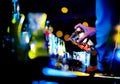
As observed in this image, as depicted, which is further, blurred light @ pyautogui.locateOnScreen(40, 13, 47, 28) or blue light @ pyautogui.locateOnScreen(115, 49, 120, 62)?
blurred light @ pyautogui.locateOnScreen(40, 13, 47, 28)

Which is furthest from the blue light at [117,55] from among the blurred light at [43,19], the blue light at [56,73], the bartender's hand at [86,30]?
the blurred light at [43,19]

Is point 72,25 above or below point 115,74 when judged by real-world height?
Answer: above

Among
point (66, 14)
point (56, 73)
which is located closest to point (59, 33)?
point (66, 14)

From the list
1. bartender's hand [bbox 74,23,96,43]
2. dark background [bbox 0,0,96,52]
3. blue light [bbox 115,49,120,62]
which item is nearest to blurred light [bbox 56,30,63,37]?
dark background [bbox 0,0,96,52]

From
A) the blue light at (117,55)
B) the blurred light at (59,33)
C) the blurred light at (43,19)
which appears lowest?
the blue light at (117,55)

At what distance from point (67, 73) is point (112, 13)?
0.64m

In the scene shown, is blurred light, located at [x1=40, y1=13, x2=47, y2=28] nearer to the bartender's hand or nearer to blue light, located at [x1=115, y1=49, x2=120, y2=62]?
the bartender's hand

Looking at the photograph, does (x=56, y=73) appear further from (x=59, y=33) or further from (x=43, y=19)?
(x=43, y=19)

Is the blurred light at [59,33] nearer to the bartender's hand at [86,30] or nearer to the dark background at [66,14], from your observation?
the dark background at [66,14]

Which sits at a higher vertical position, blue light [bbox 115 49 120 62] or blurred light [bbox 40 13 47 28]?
blurred light [bbox 40 13 47 28]

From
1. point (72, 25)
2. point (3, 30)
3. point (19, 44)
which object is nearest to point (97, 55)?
point (72, 25)

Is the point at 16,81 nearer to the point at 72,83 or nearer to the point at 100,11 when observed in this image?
the point at 72,83

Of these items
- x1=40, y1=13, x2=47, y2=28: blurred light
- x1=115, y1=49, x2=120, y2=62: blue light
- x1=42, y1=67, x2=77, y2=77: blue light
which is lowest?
x1=42, y1=67, x2=77, y2=77: blue light

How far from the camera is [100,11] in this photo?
8.25 ft
